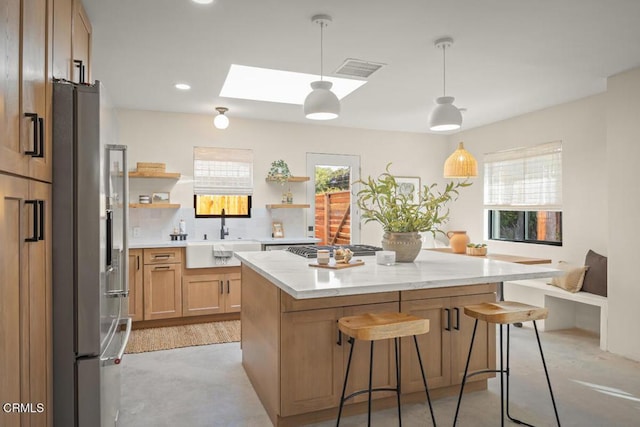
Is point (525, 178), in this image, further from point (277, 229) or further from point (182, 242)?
point (182, 242)

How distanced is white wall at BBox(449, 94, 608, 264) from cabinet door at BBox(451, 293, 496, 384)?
2.41m

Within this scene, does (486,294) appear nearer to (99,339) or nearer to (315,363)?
(315,363)

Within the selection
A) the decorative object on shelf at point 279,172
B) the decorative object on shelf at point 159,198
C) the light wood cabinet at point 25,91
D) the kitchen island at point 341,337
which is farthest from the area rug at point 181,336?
the light wood cabinet at point 25,91

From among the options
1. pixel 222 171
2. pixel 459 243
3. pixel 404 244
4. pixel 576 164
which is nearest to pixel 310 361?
pixel 404 244

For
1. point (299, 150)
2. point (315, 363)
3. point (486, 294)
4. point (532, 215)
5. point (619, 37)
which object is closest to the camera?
point (315, 363)

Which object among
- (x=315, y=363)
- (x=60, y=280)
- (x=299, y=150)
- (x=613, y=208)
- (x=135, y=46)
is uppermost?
(x=135, y=46)

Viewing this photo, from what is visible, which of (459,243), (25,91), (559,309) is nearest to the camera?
(25,91)

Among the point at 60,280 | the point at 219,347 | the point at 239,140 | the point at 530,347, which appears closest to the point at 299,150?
the point at 239,140

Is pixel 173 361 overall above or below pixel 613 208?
below

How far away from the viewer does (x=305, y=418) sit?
2516 millimetres

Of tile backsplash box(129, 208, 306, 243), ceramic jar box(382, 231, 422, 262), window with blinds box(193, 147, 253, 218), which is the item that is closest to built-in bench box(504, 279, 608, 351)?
ceramic jar box(382, 231, 422, 262)

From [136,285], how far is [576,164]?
5.11 meters

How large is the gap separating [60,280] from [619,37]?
152 inches

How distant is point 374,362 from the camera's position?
260cm
